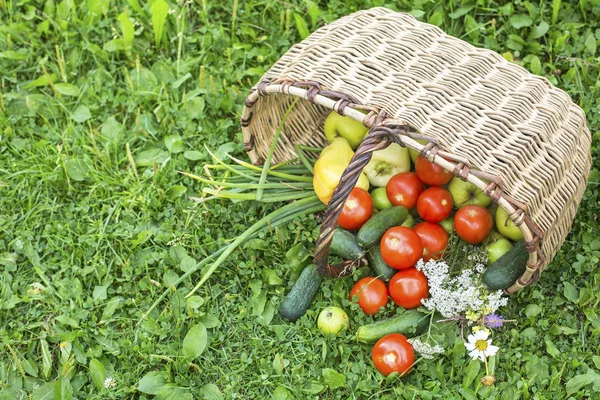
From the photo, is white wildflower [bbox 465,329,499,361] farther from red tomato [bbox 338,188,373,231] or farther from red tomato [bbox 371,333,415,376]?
red tomato [bbox 338,188,373,231]

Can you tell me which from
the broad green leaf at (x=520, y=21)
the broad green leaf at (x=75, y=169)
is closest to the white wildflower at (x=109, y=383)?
the broad green leaf at (x=75, y=169)

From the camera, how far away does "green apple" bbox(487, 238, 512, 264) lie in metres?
3.07

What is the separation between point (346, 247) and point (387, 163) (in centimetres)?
44

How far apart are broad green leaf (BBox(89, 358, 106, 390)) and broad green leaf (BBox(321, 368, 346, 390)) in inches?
34.9

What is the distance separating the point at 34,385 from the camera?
302 cm

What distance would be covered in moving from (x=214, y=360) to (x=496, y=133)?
4.74ft

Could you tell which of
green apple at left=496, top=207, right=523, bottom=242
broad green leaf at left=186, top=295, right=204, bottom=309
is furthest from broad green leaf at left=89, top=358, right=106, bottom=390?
green apple at left=496, top=207, right=523, bottom=242

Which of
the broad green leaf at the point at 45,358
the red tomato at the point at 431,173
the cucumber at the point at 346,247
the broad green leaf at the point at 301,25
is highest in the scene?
the broad green leaf at the point at 301,25

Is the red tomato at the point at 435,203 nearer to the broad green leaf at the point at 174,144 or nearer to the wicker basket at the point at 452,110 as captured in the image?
the wicker basket at the point at 452,110

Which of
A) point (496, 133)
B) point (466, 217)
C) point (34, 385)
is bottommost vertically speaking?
point (34, 385)

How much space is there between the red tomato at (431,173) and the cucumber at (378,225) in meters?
0.16

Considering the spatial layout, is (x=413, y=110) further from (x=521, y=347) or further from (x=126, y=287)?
(x=126, y=287)

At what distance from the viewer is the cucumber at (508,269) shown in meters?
2.95

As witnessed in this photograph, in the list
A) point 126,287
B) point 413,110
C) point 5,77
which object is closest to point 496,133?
point 413,110
